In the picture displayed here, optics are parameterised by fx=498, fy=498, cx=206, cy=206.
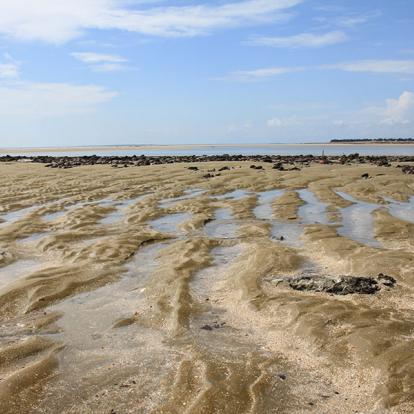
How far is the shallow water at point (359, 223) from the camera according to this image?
9931 millimetres

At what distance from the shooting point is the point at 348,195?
17.2 m

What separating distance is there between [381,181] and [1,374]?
19.1 m

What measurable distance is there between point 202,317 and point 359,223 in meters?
7.18

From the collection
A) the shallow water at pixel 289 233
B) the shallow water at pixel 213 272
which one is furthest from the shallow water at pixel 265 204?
the shallow water at pixel 213 272

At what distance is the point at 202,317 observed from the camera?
5.65 metres

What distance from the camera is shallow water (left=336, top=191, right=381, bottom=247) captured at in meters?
9.93

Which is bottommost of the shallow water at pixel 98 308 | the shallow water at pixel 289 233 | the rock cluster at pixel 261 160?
the shallow water at pixel 98 308

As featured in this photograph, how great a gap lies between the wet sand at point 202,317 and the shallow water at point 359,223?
0.07m

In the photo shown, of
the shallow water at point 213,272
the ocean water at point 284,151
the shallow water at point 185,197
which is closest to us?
the shallow water at point 213,272

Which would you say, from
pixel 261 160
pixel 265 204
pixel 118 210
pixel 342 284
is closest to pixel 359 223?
pixel 265 204

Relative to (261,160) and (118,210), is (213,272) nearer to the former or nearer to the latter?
(118,210)

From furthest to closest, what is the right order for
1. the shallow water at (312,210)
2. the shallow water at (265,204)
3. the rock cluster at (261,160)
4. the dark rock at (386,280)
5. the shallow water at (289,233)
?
1. the rock cluster at (261,160)
2. the shallow water at (265,204)
3. the shallow water at (312,210)
4. the shallow water at (289,233)
5. the dark rock at (386,280)

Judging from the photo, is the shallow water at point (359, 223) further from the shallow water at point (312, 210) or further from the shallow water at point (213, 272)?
the shallow water at point (213, 272)

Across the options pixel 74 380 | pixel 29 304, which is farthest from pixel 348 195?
pixel 74 380
